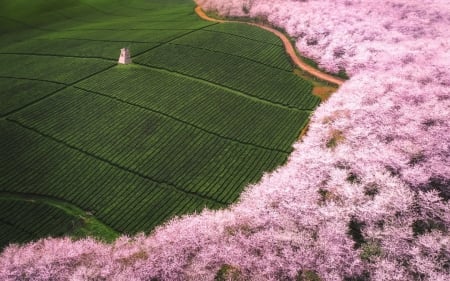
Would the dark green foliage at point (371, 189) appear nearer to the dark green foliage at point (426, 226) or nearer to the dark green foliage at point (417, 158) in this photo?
the dark green foliage at point (426, 226)

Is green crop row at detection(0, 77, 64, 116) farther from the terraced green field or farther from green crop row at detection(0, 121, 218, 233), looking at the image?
green crop row at detection(0, 121, 218, 233)

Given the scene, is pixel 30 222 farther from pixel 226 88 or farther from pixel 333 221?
pixel 226 88

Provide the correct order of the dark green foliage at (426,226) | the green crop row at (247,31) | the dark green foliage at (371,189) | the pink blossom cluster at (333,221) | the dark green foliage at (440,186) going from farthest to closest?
the green crop row at (247,31) → the dark green foliage at (371,189) → the dark green foliage at (440,186) → the dark green foliage at (426,226) → the pink blossom cluster at (333,221)

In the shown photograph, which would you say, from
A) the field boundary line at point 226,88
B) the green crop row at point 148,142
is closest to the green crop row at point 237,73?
the field boundary line at point 226,88

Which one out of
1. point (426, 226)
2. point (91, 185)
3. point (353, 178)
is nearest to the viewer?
point (426, 226)

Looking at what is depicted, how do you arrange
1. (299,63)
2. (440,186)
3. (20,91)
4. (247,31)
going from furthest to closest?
(247,31) < (299,63) < (20,91) < (440,186)

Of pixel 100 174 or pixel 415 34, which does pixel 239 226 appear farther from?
pixel 415 34

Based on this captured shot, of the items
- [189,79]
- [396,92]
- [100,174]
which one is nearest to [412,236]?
[396,92]

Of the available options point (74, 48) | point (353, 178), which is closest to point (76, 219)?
point (353, 178)

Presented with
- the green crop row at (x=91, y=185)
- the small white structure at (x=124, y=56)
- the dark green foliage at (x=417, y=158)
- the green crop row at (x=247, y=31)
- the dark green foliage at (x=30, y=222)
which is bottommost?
the dark green foliage at (x=30, y=222)
